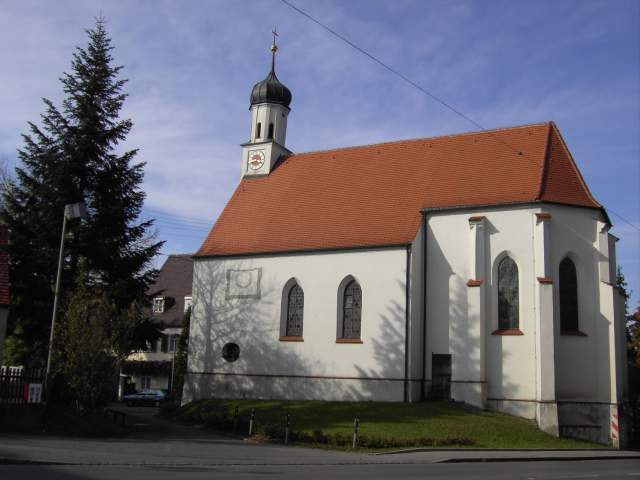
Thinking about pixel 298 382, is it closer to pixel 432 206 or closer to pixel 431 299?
pixel 431 299

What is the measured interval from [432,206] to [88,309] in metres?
13.9

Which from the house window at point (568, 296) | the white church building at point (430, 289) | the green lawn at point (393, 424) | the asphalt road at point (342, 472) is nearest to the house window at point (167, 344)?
the white church building at point (430, 289)

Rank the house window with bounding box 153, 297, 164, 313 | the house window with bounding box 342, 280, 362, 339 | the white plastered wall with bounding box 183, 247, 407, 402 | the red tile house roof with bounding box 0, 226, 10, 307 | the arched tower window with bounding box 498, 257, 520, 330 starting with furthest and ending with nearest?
the house window with bounding box 153, 297, 164, 313 < the house window with bounding box 342, 280, 362, 339 < the white plastered wall with bounding box 183, 247, 407, 402 < the arched tower window with bounding box 498, 257, 520, 330 < the red tile house roof with bounding box 0, 226, 10, 307

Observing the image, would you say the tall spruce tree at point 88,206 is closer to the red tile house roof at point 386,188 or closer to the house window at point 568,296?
the red tile house roof at point 386,188

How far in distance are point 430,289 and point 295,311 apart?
19.3 ft

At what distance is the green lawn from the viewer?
19188mm

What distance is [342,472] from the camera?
42.5ft

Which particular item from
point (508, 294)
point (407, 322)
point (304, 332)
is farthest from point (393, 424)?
point (304, 332)

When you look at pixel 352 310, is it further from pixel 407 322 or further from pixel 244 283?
pixel 244 283

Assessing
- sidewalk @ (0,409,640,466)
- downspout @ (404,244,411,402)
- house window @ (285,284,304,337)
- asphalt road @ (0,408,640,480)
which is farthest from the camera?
house window @ (285,284,304,337)

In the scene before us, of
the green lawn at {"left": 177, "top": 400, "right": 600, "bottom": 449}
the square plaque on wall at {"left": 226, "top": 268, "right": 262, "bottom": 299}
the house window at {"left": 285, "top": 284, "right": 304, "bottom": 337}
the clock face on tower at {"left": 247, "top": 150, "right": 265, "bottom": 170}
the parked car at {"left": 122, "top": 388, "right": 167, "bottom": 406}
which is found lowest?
the parked car at {"left": 122, "top": 388, "right": 167, "bottom": 406}

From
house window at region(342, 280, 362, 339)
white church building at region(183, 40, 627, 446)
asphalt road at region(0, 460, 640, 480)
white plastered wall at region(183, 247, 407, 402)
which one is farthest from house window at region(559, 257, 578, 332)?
asphalt road at region(0, 460, 640, 480)

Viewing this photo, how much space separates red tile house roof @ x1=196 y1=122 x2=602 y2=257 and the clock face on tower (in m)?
0.85

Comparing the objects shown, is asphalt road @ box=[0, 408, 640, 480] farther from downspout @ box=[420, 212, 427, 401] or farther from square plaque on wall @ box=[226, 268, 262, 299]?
square plaque on wall @ box=[226, 268, 262, 299]
